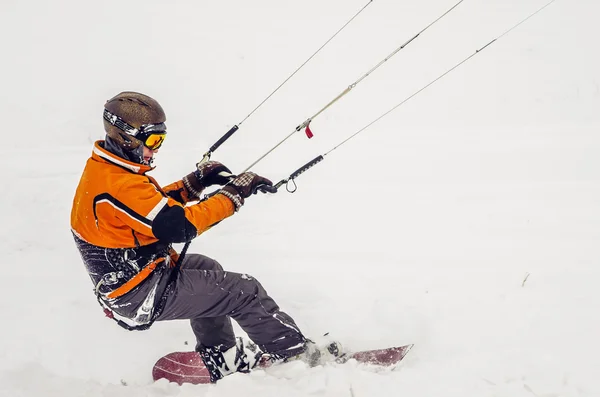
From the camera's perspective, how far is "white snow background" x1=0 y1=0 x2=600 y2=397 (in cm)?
417

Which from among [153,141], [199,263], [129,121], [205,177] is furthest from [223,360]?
[129,121]

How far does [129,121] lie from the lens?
3.41 metres

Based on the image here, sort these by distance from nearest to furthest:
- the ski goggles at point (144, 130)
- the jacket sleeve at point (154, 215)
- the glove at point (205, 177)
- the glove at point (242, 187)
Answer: the jacket sleeve at point (154, 215) → the ski goggles at point (144, 130) → the glove at point (242, 187) → the glove at point (205, 177)

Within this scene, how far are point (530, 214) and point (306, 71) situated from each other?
728 centimetres

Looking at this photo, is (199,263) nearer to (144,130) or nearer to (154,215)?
(154,215)

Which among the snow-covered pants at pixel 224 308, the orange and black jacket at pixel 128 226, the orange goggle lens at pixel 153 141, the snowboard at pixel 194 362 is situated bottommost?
the snowboard at pixel 194 362

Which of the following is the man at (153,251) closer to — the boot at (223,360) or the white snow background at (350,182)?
the boot at (223,360)

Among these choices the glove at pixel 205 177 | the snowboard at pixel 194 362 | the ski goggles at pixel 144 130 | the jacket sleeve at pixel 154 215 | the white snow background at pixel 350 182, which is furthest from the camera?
the glove at pixel 205 177

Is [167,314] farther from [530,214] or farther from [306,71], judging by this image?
[306,71]

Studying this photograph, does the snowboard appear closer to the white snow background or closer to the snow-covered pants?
the white snow background

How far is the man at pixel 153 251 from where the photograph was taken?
3.26m

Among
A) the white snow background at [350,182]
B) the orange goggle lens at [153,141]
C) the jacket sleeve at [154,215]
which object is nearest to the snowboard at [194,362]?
the white snow background at [350,182]

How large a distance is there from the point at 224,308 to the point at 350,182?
14.4ft

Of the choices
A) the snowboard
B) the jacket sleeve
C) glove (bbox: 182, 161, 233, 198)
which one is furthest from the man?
glove (bbox: 182, 161, 233, 198)
